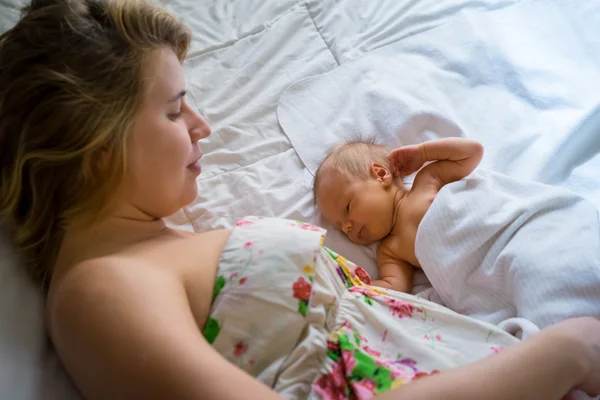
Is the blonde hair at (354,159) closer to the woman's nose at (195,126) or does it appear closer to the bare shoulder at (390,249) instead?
the bare shoulder at (390,249)

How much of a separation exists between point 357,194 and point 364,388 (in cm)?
49

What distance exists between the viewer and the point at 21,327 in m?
0.84

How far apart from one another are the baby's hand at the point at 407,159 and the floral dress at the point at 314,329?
36 cm

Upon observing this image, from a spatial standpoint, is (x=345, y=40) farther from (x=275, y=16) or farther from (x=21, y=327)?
(x=21, y=327)

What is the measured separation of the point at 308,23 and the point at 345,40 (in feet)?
0.38

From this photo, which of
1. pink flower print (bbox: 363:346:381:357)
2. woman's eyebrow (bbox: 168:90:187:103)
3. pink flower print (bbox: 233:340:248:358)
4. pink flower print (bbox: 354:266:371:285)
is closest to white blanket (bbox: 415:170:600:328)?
pink flower print (bbox: 354:266:371:285)

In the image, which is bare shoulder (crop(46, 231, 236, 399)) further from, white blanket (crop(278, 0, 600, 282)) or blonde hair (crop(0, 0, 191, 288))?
white blanket (crop(278, 0, 600, 282))

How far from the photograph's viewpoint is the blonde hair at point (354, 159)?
1.25 meters

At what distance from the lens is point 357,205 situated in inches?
48.4

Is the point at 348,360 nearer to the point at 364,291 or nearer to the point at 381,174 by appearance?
the point at 364,291

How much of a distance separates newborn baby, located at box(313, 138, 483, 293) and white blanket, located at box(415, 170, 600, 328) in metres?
0.06

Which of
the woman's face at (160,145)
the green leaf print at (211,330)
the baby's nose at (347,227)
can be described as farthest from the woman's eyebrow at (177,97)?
the baby's nose at (347,227)

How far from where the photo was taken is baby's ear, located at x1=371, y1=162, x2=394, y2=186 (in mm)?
1259

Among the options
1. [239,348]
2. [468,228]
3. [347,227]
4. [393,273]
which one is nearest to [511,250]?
[468,228]
